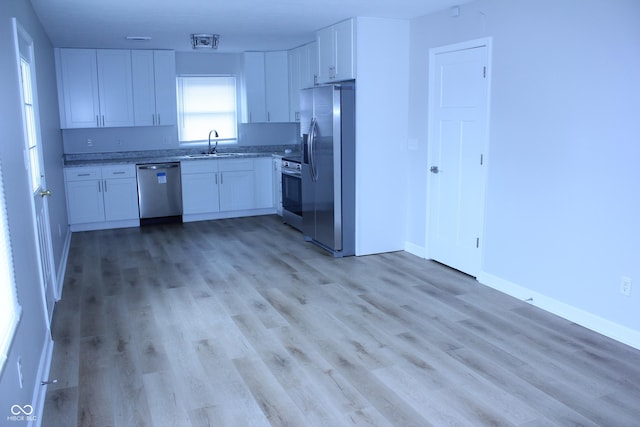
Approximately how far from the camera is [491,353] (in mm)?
3338

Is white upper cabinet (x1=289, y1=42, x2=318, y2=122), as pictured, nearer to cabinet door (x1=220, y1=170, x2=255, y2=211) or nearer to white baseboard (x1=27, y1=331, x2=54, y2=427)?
cabinet door (x1=220, y1=170, x2=255, y2=211)

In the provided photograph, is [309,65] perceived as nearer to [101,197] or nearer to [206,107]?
[206,107]

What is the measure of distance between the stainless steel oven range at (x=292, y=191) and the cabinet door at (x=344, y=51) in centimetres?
145

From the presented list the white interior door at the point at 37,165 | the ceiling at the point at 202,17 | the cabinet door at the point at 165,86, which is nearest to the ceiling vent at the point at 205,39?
the ceiling at the point at 202,17

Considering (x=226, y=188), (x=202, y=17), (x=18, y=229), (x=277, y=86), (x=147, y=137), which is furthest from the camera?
(x=277, y=86)

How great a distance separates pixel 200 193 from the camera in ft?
24.9

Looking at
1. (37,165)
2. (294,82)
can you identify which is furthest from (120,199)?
(294,82)

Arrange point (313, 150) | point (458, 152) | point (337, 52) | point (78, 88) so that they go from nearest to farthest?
point (458, 152) < point (337, 52) < point (313, 150) < point (78, 88)

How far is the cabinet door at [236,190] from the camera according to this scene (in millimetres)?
7715

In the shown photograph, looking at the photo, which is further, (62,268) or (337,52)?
(337,52)

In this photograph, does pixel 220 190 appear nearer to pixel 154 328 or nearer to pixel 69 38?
pixel 69 38

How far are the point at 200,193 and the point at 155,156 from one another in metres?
0.99

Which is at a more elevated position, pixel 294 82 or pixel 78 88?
pixel 294 82

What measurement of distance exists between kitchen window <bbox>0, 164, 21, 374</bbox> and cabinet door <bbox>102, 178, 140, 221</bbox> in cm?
485
